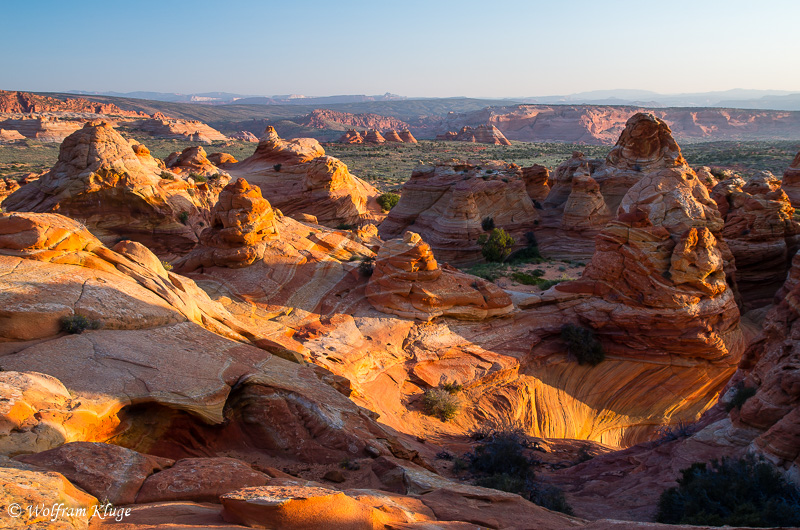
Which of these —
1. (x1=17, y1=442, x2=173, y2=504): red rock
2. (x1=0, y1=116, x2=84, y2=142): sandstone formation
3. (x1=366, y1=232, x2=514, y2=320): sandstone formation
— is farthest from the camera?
(x1=0, y1=116, x2=84, y2=142): sandstone formation

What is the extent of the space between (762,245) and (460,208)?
716 inches

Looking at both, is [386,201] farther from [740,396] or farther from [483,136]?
[483,136]

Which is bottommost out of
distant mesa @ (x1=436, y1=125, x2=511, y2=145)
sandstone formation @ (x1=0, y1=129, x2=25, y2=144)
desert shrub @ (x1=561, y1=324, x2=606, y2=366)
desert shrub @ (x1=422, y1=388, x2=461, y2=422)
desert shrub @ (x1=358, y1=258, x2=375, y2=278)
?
desert shrub @ (x1=422, y1=388, x2=461, y2=422)

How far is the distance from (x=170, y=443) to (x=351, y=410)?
3554mm

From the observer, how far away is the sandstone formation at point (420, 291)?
1767cm

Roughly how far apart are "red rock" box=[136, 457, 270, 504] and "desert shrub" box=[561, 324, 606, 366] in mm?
14081

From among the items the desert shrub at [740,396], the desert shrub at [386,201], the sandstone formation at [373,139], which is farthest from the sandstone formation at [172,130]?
the desert shrub at [740,396]

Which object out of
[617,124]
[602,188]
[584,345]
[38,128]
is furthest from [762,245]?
[617,124]

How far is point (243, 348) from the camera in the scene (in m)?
11.3

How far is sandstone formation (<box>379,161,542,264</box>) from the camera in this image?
111ft

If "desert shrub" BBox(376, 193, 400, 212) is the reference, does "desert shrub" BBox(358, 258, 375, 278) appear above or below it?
below

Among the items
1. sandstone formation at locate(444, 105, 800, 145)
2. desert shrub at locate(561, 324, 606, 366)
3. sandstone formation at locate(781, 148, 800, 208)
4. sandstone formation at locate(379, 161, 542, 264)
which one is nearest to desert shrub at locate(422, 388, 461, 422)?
desert shrub at locate(561, 324, 606, 366)

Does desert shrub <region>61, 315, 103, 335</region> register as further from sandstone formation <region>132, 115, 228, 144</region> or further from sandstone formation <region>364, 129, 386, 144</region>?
sandstone formation <region>364, 129, 386, 144</region>

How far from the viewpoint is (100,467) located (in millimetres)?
5703
